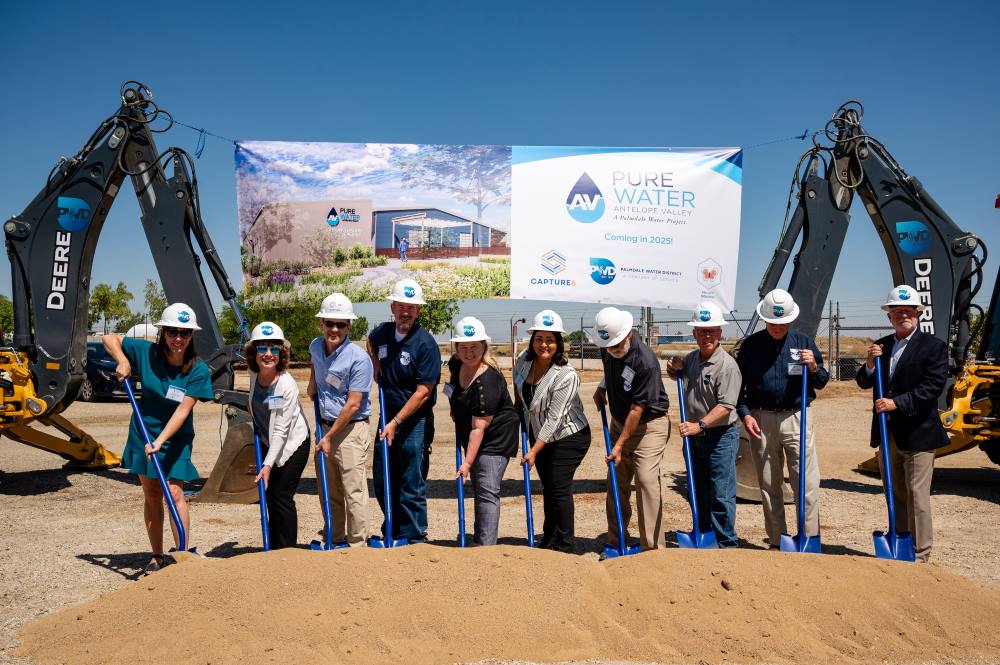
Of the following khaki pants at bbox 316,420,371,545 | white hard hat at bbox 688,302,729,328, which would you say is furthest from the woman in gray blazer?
khaki pants at bbox 316,420,371,545

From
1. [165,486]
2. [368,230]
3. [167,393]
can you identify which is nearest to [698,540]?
[165,486]

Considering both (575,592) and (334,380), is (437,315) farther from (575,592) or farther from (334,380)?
(575,592)

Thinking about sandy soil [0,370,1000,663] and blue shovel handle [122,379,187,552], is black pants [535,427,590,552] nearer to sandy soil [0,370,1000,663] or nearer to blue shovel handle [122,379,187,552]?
sandy soil [0,370,1000,663]

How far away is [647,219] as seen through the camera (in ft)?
31.6

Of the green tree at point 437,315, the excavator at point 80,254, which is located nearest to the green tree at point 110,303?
the green tree at point 437,315

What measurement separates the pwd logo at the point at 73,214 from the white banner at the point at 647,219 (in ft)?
17.5

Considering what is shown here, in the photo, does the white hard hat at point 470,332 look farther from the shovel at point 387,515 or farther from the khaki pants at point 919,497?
the khaki pants at point 919,497

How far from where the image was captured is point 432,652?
3.98 meters

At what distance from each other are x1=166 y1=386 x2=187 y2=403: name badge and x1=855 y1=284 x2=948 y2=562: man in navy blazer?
16.5 feet

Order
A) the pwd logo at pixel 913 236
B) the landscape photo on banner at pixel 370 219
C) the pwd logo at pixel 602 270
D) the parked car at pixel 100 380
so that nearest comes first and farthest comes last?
the pwd logo at pixel 913 236 < the landscape photo on banner at pixel 370 219 < the pwd logo at pixel 602 270 < the parked car at pixel 100 380

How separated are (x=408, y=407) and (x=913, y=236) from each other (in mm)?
6062

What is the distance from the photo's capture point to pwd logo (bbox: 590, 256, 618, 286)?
383 inches

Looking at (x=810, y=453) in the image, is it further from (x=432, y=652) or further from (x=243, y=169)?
(x=243, y=169)

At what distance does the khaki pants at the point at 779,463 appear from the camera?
564cm
